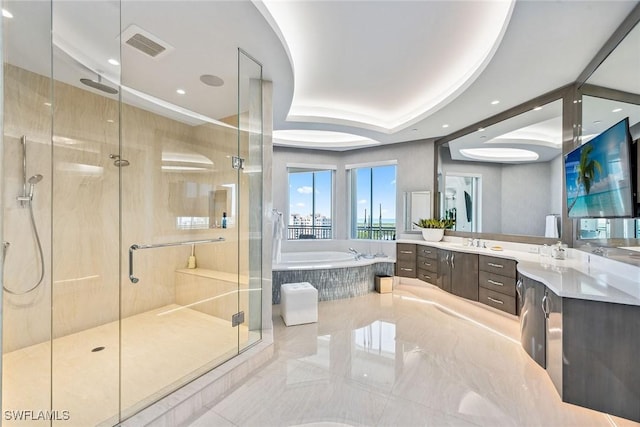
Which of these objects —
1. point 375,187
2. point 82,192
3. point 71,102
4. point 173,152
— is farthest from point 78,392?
point 375,187

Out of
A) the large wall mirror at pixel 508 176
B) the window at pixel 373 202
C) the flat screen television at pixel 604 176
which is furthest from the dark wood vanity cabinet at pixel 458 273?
the window at pixel 373 202

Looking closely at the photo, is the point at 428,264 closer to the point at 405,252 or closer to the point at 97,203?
the point at 405,252

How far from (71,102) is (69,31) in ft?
1.77

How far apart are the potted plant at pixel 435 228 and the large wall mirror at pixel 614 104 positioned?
1.97m

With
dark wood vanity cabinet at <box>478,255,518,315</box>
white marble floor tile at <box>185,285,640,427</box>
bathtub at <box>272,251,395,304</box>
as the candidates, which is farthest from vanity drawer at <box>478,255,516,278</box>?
bathtub at <box>272,251,395,304</box>

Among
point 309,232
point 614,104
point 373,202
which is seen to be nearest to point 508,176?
point 614,104

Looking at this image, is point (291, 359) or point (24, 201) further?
point (291, 359)

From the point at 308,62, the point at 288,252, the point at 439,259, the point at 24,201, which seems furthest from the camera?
the point at 288,252

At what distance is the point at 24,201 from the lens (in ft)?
4.94

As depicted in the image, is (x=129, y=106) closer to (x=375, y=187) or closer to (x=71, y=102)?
(x=71, y=102)

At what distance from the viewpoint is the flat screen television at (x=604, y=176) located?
1.71 m

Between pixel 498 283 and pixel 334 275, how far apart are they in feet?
6.67

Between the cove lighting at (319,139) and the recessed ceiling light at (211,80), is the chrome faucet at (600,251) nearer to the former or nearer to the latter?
the cove lighting at (319,139)

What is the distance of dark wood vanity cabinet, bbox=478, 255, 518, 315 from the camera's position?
2.94m
